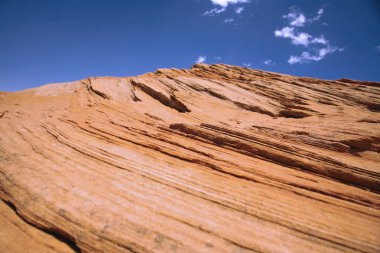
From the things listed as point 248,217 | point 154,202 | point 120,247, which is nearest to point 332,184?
point 248,217

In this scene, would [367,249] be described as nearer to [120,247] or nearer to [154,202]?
[154,202]

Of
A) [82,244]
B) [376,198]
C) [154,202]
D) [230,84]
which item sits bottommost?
[82,244]

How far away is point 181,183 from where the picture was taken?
6.83 m

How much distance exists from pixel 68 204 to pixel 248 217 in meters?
4.58

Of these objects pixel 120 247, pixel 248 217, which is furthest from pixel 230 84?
pixel 120 247

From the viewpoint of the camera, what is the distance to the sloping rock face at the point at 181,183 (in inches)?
192

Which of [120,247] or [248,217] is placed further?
[248,217]

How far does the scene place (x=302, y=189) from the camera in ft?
24.4

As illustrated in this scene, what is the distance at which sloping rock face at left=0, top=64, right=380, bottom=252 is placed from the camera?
4.88m

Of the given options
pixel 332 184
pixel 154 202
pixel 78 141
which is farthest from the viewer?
pixel 78 141

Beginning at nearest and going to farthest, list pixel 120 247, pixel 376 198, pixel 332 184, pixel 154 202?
pixel 120 247
pixel 154 202
pixel 376 198
pixel 332 184

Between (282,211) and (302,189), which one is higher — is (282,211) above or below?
below

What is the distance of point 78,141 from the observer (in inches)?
351

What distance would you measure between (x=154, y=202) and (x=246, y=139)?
5822mm
